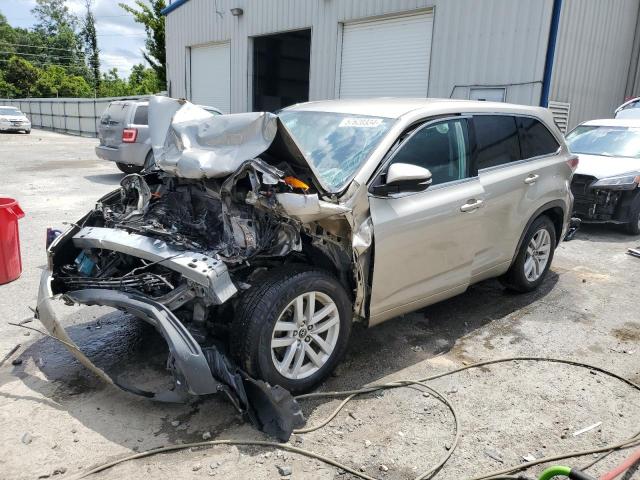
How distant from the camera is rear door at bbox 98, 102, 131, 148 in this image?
38.0 feet

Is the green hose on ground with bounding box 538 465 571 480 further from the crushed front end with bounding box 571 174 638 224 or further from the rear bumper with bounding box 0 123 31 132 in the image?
the rear bumper with bounding box 0 123 31 132

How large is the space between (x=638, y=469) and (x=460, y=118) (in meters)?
2.67

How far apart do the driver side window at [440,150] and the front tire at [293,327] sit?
1082 millimetres

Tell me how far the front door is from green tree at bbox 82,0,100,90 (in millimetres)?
76547

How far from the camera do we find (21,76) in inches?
1932

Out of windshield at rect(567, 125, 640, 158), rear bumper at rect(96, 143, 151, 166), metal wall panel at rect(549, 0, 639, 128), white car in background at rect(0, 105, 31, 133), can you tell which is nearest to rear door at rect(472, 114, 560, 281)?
windshield at rect(567, 125, 640, 158)

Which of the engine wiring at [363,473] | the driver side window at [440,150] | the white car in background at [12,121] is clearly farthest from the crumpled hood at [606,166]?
the white car in background at [12,121]

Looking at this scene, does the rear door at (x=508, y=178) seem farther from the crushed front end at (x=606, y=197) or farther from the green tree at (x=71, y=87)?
the green tree at (x=71, y=87)

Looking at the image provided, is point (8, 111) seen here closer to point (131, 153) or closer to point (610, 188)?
point (131, 153)

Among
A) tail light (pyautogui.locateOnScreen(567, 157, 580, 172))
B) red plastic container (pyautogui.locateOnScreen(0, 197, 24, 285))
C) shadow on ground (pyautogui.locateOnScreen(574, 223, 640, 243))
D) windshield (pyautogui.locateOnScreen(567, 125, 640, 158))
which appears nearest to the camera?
red plastic container (pyautogui.locateOnScreen(0, 197, 24, 285))

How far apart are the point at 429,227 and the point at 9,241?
13.0 feet

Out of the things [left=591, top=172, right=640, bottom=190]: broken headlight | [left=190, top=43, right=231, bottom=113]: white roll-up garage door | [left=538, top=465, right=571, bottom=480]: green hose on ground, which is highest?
[left=190, top=43, right=231, bottom=113]: white roll-up garage door

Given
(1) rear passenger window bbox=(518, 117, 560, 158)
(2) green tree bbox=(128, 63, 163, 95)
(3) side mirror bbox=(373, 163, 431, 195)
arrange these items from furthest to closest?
(2) green tree bbox=(128, 63, 163, 95)
(1) rear passenger window bbox=(518, 117, 560, 158)
(3) side mirror bbox=(373, 163, 431, 195)

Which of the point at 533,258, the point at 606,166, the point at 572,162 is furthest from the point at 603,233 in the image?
the point at 533,258
